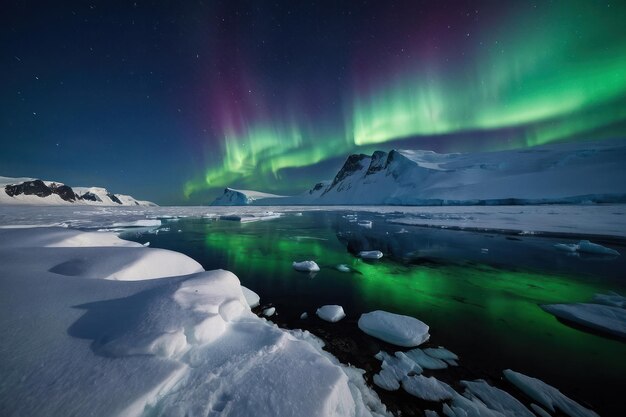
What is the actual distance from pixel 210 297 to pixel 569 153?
80.0 metres

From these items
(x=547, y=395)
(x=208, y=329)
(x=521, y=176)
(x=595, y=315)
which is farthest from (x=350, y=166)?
(x=208, y=329)

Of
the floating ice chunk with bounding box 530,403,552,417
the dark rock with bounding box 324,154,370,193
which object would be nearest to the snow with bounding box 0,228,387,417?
the floating ice chunk with bounding box 530,403,552,417

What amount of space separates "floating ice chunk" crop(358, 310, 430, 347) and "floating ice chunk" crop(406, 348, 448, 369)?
205mm

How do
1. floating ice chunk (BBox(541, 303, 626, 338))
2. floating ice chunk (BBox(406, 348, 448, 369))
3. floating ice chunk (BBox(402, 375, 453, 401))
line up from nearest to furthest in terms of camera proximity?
floating ice chunk (BBox(402, 375, 453, 401)), floating ice chunk (BBox(406, 348, 448, 369)), floating ice chunk (BBox(541, 303, 626, 338))

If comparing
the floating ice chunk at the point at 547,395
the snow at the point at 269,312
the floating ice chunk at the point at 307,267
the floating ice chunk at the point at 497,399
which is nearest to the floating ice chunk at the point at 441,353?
the floating ice chunk at the point at 497,399

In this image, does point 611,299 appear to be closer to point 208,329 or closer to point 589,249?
point 589,249

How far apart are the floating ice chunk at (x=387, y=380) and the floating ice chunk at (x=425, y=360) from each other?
20.9 inches

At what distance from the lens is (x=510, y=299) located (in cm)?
578

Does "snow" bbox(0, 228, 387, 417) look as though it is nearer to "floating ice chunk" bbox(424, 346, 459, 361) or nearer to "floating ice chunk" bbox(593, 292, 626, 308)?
"floating ice chunk" bbox(424, 346, 459, 361)

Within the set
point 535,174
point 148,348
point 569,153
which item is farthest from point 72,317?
point 569,153

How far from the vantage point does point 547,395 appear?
2820mm

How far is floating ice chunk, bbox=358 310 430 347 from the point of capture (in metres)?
3.93

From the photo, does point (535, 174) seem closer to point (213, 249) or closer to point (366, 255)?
point (366, 255)

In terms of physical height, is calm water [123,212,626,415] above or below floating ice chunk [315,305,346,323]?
below
